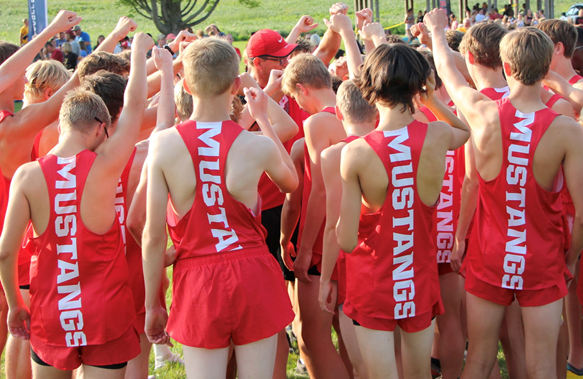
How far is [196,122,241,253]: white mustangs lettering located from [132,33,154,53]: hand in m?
0.88

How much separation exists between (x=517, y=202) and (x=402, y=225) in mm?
728

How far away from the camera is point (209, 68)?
2578mm

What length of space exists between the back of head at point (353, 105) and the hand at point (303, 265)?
96 centimetres

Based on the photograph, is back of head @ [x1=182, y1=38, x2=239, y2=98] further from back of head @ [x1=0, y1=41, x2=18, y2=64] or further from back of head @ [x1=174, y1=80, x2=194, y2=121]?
back of head @ [x1=0, y1=41, x2=18, y2=64]

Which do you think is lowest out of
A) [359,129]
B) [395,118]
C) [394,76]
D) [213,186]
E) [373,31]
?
[213,186]

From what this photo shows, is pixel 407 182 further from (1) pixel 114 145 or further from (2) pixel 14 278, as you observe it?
(2) pixel 14 278

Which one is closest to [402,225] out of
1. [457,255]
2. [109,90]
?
[457,255]

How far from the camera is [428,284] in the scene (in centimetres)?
290

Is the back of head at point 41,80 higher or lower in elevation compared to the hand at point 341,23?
lower

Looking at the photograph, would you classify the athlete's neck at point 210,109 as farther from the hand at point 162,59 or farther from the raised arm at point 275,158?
the hand at point 162,59

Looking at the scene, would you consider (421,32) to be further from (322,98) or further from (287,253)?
(287,253)

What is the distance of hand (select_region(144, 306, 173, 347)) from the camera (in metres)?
2.75

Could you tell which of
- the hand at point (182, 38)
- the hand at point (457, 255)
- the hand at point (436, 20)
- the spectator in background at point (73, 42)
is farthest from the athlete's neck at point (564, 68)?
the spectator in background at point (73, 42)

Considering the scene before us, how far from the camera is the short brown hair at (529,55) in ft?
9.66
